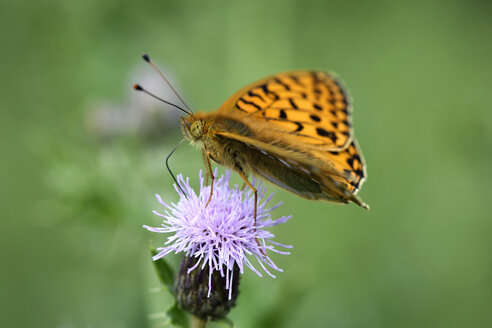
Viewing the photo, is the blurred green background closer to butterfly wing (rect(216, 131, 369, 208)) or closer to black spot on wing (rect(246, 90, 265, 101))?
butterfly wing (rect(216, 131, 369, 208))

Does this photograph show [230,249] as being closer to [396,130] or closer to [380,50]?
[396,130]

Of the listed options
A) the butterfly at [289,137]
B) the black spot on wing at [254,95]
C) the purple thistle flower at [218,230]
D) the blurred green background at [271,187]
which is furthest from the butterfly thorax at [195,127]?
the blurred green background at [271,187]

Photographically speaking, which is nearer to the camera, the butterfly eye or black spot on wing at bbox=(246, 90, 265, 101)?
the butterfly eye

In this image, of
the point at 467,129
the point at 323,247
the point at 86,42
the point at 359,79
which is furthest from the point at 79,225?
the point at 359,79

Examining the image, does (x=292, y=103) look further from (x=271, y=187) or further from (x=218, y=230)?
(x=218, y=230)

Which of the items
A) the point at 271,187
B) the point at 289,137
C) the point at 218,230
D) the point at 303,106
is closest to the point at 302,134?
the point at 289,137

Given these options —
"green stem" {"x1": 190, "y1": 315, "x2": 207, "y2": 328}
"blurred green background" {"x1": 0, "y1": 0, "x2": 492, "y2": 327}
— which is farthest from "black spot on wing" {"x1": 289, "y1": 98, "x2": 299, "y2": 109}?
"green stem" {"x1": 190, "y1": 315, "x2": 207, "y2": 328}

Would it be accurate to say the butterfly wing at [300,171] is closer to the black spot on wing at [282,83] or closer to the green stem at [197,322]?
the black spot on wing at [282,83]
